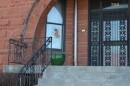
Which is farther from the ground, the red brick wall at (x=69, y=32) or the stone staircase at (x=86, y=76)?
the red brick wall at (x=69, y=32)

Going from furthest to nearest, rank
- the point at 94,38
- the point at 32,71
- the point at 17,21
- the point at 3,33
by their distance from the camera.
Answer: the point at 94,38 → the point at 3,33 → the point at 17,21 → the point at 32,71

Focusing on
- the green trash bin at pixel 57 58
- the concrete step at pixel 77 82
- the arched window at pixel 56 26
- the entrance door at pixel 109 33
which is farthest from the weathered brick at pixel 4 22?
the concrete step at pixel 77 82

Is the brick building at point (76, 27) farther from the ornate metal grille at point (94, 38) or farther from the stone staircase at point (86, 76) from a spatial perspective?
the stone staircase at point (86, 76)

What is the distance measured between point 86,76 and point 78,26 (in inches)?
155

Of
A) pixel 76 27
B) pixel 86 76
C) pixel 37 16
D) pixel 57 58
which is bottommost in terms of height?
pixel 86 76

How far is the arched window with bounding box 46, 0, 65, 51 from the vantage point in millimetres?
12664

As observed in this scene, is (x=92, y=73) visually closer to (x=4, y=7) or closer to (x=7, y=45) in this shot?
(x=7, y=45)

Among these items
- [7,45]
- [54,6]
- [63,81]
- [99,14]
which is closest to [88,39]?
[99,14]

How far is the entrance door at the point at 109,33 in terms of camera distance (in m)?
12.3

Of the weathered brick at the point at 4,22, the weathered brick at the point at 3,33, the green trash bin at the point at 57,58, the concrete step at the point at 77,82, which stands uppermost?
the weathered brick at the point at 4,22

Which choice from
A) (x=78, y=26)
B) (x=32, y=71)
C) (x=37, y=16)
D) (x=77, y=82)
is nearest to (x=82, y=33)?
(x=78, y=26)

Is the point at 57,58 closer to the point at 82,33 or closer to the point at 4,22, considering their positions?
the point at 82,33

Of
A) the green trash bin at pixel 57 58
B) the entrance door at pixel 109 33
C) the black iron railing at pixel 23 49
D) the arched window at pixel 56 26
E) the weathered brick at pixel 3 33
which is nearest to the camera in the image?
the black iron railing at pixel 23 49

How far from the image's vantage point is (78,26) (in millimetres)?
12922
